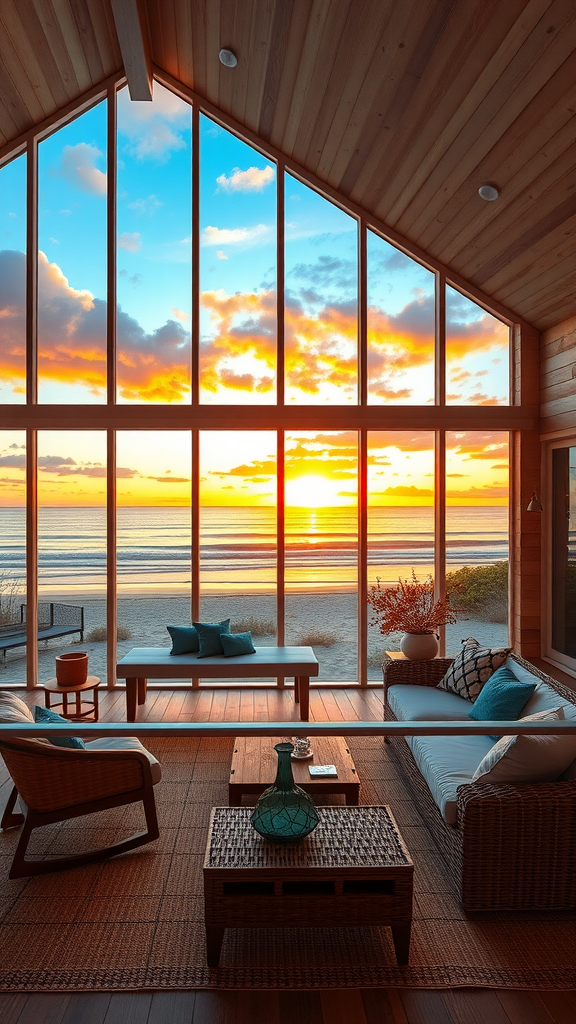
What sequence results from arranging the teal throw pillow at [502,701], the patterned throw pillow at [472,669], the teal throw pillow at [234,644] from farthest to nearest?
the teal throw pillow at [234,644] → the patterned throw pillow at [472,669] → the teal throw pillow at [502,701]

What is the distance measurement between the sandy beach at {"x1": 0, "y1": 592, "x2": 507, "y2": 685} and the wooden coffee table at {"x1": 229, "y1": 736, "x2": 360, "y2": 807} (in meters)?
2.19

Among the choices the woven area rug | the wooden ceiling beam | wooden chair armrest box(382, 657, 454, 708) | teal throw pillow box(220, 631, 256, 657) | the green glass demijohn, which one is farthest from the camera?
teal throw pillow box(220, 631, 256, 657)

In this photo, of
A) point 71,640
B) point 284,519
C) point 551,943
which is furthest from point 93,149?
point 551,943

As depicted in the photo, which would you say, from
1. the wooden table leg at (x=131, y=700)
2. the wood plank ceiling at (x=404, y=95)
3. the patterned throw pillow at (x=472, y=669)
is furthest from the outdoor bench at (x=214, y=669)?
the wood plank ceiling at (x=404, y=95)

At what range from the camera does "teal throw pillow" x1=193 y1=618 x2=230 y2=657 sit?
5.71 m

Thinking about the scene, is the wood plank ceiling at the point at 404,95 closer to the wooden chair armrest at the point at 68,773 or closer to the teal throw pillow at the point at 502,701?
the teal throw pillow at the point at 502,701

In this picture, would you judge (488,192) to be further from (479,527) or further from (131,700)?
(131,700)

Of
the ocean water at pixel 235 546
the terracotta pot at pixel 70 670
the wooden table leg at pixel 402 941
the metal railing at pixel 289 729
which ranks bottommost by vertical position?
the wooden table leg at pixel 402 941

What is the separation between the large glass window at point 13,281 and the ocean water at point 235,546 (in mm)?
1237

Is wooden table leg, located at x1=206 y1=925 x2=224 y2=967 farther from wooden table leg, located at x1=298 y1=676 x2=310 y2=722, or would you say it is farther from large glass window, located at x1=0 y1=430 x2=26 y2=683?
large glass window, located at x1=0 y1=430 x2=26 y2=683

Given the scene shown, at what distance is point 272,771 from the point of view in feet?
12.5

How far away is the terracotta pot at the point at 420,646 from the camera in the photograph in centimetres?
548

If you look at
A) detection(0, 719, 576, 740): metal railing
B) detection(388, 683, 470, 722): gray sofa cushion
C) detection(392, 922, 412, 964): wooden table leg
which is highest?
detection(0, 719, 576, 740): metal railing

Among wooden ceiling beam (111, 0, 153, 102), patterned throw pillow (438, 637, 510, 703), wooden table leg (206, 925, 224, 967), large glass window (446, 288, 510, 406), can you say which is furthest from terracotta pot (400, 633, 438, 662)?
wooden ceiling beam (111, 0, 153, 102)
